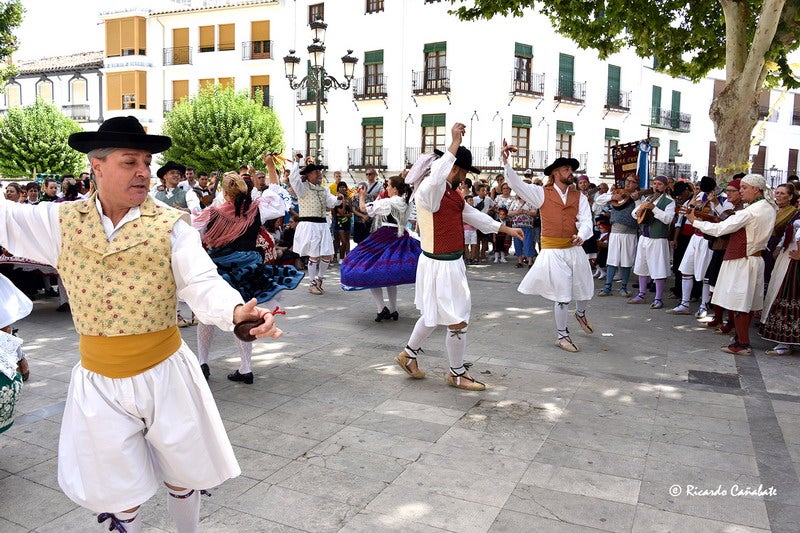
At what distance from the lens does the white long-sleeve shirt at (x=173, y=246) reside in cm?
273

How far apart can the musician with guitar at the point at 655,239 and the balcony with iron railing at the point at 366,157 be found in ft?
68.8

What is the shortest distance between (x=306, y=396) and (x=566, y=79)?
2818cm

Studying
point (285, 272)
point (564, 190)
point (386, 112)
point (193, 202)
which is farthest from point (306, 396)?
point (386, 112)

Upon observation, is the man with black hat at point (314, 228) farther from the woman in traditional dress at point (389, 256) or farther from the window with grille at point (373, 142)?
the window with grille at point (373, 142)

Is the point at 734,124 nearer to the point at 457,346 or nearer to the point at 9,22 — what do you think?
the point at 457,346

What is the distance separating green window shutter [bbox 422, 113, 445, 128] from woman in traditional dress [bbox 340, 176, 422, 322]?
2147 cm

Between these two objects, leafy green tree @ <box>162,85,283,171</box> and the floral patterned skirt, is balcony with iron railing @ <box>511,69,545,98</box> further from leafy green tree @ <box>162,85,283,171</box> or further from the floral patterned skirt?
the floral patterned skirt

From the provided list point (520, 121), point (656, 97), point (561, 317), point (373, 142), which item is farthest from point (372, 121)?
point (561, 317)

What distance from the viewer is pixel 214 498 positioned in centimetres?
384

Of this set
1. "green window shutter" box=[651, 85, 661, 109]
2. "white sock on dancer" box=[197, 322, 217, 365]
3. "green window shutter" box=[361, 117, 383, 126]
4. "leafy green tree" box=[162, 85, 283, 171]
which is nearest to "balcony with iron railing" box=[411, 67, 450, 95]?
"green window shutter" box=[361, 117, 383, 126]

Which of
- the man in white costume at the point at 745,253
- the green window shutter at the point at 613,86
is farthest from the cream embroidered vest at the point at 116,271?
the green window shutter at the point at 613,86

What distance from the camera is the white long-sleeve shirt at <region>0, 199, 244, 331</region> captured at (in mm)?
2730

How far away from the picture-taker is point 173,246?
277 cm

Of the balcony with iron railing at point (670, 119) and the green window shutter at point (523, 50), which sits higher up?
the green window shutter at point (523, 50)
